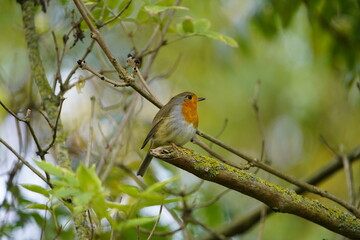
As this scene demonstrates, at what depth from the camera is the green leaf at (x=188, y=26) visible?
3609mm

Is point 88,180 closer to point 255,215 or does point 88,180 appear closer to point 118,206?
point 118,206

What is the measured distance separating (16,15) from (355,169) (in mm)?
4128

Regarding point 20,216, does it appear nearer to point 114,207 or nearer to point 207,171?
point 207,171

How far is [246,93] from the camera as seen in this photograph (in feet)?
22.5

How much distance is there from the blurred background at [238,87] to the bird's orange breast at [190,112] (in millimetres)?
297

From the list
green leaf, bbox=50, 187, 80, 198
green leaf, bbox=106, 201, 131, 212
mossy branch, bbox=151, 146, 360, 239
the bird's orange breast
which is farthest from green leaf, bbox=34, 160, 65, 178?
the bird's orange breast

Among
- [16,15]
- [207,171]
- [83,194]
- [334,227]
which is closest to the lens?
[83,194]

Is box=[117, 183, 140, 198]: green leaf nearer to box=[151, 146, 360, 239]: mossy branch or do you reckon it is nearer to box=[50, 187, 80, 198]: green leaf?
box=[50, 187, 80, 198]: green leaf

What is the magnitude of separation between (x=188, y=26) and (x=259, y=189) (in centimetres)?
129

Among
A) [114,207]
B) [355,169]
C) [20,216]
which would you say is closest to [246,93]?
[355,169]

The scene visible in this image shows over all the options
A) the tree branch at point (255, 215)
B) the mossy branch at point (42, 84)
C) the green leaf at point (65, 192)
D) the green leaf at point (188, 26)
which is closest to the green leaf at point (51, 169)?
the green leaf at point (65, 192)

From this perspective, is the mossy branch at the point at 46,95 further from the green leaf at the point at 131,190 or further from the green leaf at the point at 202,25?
the green leaf at the point at 131,190

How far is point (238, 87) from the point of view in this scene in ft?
23.0

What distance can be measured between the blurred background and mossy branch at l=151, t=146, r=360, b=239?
121cm
